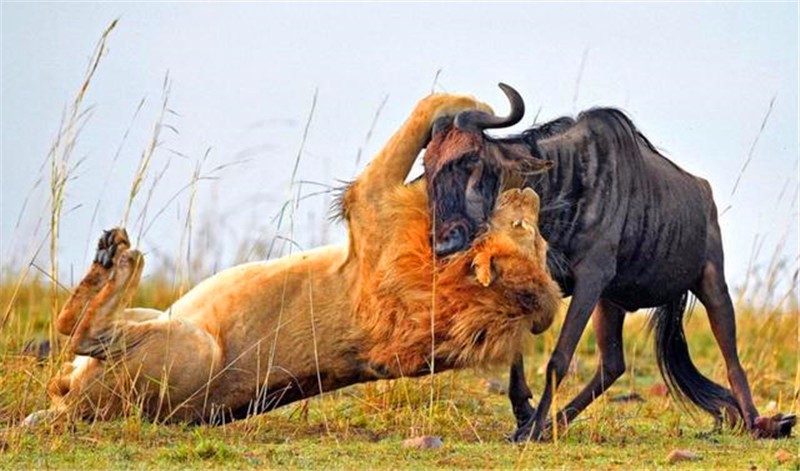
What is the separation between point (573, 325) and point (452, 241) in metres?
0.66

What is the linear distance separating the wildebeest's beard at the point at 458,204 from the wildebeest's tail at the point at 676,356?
5.13 feet

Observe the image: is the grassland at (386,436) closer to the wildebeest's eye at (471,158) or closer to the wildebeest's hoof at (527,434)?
the wildebeest's hoof at (527,434)

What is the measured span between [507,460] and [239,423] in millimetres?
1466

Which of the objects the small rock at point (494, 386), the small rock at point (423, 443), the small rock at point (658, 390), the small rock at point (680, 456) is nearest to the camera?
the small rock at point (680, 456)

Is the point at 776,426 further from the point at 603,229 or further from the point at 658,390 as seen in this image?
the point at 658,390

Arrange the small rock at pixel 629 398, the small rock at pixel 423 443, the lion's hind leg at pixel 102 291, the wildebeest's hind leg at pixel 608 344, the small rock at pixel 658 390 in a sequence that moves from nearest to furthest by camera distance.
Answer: the small rock at pixel 423 443
the lion's hind leg at pixel 102 291
the wildebeest's hind leg at pixel 608 344
the small rock at pixel 629 398
the small rock at pixel 658 390

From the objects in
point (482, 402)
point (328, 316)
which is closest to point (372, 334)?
point (328, 316)

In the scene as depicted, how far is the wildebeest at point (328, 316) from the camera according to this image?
267 inches

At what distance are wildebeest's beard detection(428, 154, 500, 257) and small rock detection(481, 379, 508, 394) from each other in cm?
244

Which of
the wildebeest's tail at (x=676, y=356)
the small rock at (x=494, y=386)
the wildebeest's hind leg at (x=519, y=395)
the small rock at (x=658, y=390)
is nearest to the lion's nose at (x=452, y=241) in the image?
the wildebeest's hind leg at (x=519, y=395)

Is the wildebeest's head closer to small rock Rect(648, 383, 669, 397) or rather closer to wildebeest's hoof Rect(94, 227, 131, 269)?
wildebeest's hoof Rect(94, 227, 131, 269)

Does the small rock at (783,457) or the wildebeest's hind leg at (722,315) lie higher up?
the wildebeest's hind leg at (722,315)

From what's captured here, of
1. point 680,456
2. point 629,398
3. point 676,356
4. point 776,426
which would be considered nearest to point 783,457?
point 680,456

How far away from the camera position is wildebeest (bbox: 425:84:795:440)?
6.82 metres
